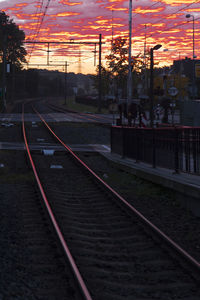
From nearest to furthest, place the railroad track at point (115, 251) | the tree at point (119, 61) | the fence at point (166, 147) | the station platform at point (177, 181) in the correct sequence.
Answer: the railroad track at point (115, 251) < the station platform at point (177, 181) < the fence at point (166, 147) < the tree at point (119, 61)

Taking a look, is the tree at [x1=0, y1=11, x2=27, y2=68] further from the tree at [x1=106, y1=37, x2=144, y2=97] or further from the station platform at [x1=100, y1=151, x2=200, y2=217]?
the station platform at [x1=100, y1=151, x2=200, y2=217]

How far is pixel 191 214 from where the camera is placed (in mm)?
10016

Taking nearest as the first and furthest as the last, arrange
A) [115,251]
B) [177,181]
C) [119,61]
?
[115,251] → [177,181] → [119,61]

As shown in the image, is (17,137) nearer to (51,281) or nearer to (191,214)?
(191,214)

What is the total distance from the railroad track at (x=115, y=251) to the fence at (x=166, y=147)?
1.95m

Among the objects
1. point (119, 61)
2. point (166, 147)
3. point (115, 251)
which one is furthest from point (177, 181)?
point (119, 61)

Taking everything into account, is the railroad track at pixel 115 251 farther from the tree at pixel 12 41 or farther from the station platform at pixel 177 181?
the tree at pixel 12 41

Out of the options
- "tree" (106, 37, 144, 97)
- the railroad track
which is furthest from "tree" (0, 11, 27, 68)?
the railroad track

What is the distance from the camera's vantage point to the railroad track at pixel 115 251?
5680mm

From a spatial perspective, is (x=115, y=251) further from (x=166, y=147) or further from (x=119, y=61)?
(x=119, y=61)

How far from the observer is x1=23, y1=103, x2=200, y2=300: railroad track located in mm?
5680

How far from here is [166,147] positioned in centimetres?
1304

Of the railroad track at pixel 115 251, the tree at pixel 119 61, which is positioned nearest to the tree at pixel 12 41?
the tree at pixel 119 61

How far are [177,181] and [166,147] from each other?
218 centimetres
